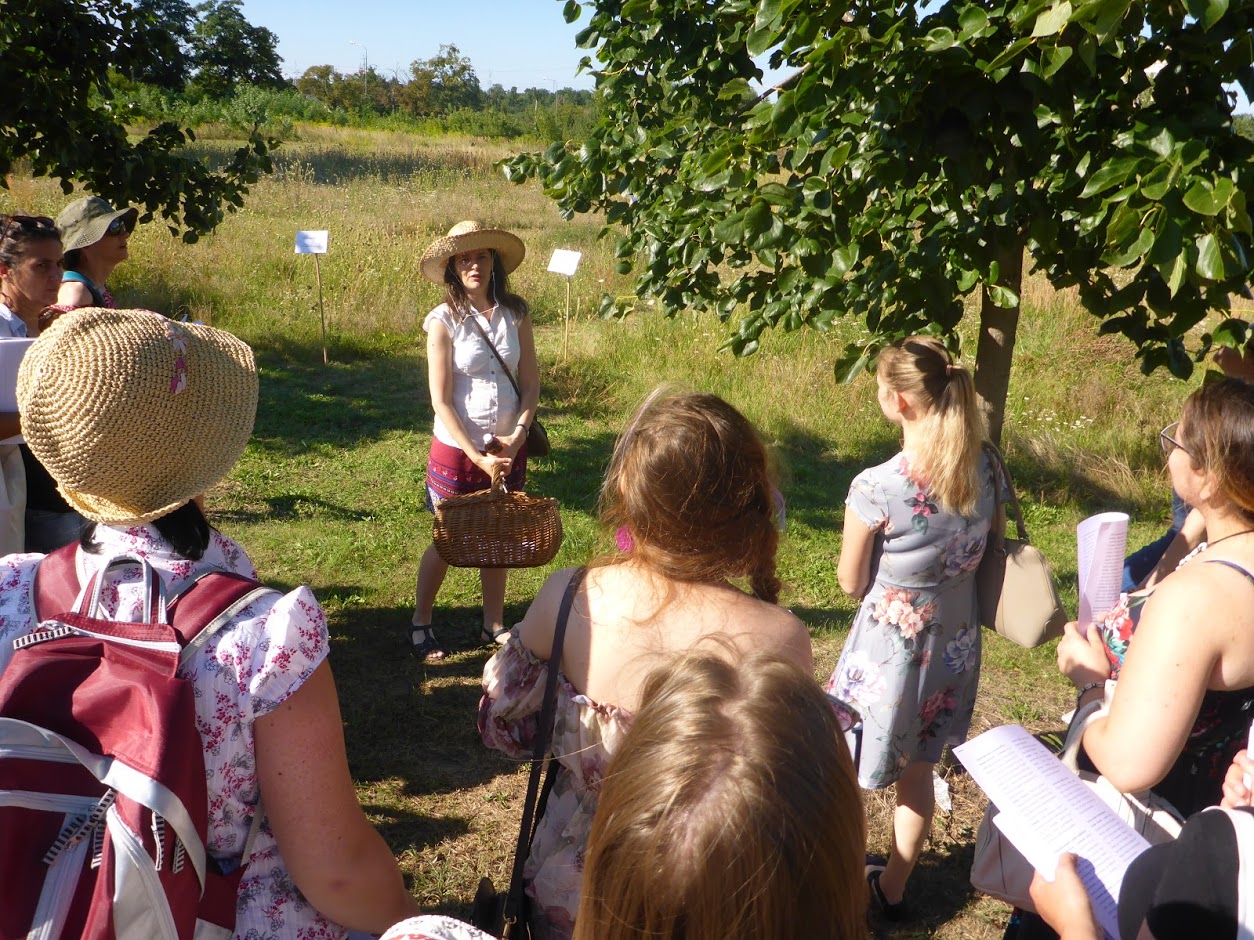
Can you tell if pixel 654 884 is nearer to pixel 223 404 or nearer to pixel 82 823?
pixel 82 823

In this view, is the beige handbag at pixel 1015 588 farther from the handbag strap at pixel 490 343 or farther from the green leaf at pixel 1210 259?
the handbag strap at pixel 490 343

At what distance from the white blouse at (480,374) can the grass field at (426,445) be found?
865 mm

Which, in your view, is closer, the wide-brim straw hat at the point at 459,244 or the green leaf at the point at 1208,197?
the green leaf at the point at 1208,197

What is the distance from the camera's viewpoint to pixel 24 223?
132 inches

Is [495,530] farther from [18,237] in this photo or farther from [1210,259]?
[1210,259]

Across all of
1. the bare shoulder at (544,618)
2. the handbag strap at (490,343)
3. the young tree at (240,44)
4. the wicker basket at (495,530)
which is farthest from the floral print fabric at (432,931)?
the young tree at (240,44)

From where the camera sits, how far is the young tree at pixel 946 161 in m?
2.14

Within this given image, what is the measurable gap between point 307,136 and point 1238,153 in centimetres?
3712

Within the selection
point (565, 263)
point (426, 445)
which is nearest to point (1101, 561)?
point (426, 445)

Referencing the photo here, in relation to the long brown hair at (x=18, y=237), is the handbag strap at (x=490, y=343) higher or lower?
lower

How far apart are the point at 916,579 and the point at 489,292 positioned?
7.90 feet

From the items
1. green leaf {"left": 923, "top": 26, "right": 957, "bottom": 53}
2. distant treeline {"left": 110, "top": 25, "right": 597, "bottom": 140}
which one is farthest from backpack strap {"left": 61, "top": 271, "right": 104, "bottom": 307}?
distant treeline {"left": 110, "top": 25, "right": 597, "bottom": 140}

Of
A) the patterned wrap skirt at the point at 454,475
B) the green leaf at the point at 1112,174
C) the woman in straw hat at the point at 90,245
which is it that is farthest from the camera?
the patterned wrap skirt at the point at 454,475

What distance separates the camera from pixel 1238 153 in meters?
2.24
